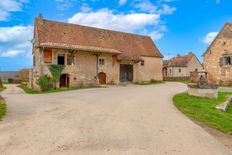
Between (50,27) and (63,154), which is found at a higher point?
(50,27)

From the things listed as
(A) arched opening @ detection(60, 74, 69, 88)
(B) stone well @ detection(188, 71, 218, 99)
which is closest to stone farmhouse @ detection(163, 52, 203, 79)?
(A) arched opening @ detection(60, 74, 69, 88)

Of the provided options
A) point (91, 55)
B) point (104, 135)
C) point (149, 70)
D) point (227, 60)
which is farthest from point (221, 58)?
point (104, 135)

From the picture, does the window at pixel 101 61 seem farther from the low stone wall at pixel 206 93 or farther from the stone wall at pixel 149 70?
the low stone wall at pixel 206 93

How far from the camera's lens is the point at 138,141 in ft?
16.7

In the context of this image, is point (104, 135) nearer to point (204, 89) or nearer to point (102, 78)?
point (204, 89)

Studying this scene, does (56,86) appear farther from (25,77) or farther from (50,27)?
(25,77)

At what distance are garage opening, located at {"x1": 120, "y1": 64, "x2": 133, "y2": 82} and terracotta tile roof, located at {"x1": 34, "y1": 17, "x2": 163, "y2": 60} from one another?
56.4 inches

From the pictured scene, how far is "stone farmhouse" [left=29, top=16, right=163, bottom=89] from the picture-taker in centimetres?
2220

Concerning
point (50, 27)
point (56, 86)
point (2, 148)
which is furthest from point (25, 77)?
point (2, 148)

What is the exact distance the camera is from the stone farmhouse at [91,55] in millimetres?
22203

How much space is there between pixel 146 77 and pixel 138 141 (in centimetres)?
2514

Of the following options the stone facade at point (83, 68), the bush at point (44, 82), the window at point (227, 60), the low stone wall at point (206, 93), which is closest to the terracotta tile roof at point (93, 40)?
the stone facade at point (83, 68)

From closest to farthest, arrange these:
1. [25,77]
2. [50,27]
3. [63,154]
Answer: [63,154] < [50,27] < [25,77]

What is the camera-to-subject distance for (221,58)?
86.7 feet
